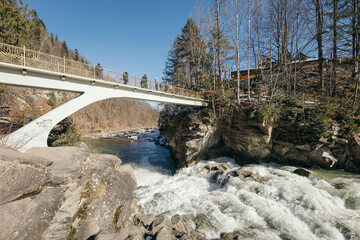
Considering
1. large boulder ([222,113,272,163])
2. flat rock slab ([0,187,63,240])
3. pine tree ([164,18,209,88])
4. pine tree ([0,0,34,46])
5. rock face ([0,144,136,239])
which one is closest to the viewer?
flat rock slab ([0,187,63,240])

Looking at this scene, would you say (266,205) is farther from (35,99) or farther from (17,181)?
(35,99)

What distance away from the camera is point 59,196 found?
15.5ft

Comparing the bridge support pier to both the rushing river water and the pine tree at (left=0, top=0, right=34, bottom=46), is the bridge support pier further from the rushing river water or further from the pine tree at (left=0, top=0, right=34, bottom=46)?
the pine tree at (left=0, top=0, right=34, bottom=46)

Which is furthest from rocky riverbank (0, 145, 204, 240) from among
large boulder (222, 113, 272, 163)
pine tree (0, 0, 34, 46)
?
pine tree (0, 0, 34, 46)

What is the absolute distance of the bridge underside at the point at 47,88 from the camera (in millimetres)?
6519

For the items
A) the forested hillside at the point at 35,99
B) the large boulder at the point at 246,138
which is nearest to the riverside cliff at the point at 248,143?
the large boulder at the point at 246,138

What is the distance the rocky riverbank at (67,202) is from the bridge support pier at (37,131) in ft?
2.78

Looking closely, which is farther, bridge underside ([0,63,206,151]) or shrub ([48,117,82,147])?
shrub ([48,117,82,147])

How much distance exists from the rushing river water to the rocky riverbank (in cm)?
126

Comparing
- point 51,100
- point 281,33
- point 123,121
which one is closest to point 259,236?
point 281,33

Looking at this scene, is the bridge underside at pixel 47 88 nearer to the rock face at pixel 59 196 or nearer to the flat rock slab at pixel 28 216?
the rock face at pixel 59 196

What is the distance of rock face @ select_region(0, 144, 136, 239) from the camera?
3746 millimetres

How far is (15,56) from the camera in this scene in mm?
6379

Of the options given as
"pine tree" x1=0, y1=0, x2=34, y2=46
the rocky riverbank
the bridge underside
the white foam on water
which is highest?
"pine tree" x1=0, y1=0, x2=34, y2=46
